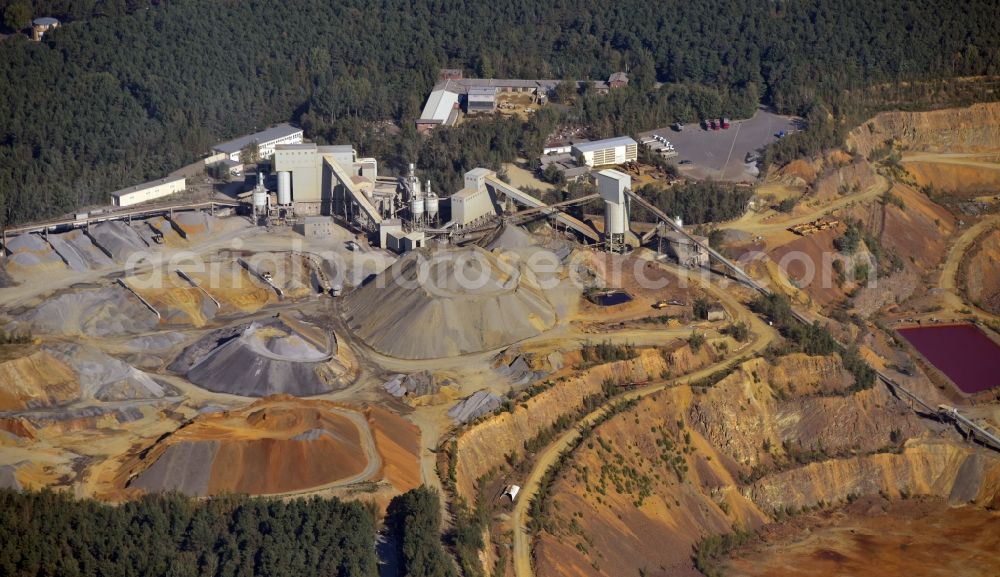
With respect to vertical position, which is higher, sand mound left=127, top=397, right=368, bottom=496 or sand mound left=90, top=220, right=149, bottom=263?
sand mound left=90, top=220, right=149, bottom=263

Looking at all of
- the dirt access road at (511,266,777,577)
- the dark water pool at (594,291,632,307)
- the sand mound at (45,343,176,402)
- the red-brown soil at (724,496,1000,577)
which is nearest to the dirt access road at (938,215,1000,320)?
the dirt access road at (511,266,777,577)

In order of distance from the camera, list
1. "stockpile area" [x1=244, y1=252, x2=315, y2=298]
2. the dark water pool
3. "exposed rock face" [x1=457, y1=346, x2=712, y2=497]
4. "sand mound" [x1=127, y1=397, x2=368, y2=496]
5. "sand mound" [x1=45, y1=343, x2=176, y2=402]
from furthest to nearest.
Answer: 1. "stockpile area" [x1=244, y1=252, x2=315, y2=298]
2. the dark water pool
3. "sand mound" [x1=45, y1=343, x2=176, y2=402]
4. "exposed rock face" [x1=457, y1=346, x2=712, y2=497]
5. "sand mound" [x1=127, y1=397, x2=368, y2=496]

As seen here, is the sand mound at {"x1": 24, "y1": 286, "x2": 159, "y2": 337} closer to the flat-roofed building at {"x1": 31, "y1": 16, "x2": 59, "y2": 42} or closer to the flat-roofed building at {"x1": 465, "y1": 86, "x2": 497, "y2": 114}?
the flat-roofed building at {"x1": 465, "y1": 86, "x2": 497, "y2": 114}

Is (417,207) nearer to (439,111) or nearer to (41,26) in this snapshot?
(439,111)

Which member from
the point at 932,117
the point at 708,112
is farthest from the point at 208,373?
the point at 932,117

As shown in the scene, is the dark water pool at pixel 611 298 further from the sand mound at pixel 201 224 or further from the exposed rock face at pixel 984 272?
the exposed rock face at pixel 984 272

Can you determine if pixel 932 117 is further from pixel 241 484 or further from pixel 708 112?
pixel 241 484

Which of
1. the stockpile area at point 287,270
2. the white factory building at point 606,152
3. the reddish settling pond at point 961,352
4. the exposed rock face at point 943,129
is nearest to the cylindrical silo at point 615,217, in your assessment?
the white factory building at point 606,152
